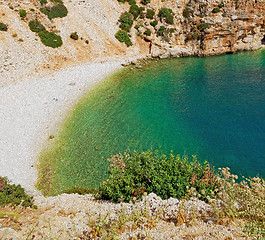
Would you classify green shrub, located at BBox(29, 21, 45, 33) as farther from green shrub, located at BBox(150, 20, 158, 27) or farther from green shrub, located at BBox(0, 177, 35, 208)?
green shrub, located at BBox(0, 177, 35, 208)

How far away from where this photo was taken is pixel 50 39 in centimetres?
3759

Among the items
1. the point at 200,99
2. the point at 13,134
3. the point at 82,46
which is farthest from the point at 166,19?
the point at 13,134

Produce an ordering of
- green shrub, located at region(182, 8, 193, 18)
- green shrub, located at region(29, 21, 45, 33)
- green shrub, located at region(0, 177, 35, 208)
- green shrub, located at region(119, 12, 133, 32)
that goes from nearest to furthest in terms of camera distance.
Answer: green shrub, located at region(0, 177, 35, 208) < green shrub, located at region(29, 21, 45, 33) < green shrub, located at region(119, 12, 133, 32) < green shrub, located at region(182, 8, 193, 18)

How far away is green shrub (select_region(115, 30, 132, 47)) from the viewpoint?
46562 mm

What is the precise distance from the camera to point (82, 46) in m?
41.2

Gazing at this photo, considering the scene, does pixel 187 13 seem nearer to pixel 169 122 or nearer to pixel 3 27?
pixel 169 122

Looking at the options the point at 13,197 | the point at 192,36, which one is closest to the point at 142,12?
the point at 192,36

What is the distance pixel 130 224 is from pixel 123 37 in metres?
48.3

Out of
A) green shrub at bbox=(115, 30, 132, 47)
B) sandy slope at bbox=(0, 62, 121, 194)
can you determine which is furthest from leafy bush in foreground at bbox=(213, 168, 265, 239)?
green shrub at bbox=(115, 30, 132, 47)

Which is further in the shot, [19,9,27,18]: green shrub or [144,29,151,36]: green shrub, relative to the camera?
[144,29,151,36]: green shrub

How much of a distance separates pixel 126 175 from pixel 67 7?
50.5 metres

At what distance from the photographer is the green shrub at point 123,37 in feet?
153

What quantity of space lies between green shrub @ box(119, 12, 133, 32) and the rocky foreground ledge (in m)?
49.7

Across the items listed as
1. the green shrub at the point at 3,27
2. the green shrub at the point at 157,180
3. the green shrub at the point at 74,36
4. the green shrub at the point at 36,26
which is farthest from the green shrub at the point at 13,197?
the green shrub at the point at 74,36
